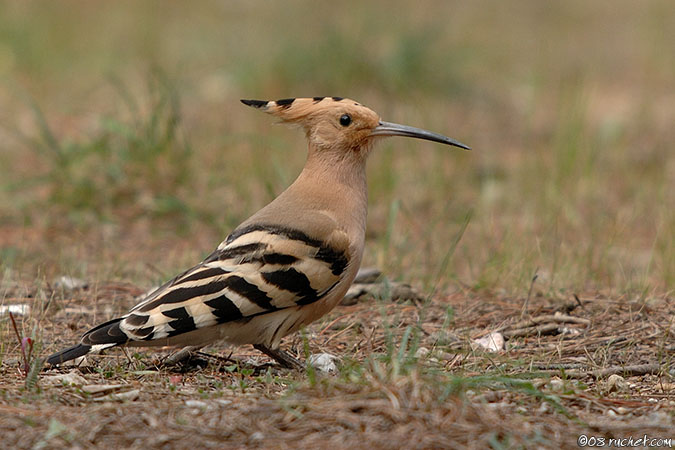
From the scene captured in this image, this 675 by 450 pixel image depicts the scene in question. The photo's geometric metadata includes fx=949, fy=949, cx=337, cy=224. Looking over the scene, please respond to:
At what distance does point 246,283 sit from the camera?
3.01 m

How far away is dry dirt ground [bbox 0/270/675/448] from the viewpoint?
231 centimetres

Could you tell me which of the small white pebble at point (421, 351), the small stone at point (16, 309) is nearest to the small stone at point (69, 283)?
the small stone at point (16, 309)

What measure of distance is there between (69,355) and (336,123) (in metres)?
1.31

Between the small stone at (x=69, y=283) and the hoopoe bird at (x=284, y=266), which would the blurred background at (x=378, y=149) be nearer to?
the small stone at (x=69, y=283)

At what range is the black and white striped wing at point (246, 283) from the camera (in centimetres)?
293

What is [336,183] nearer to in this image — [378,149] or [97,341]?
[97,341]

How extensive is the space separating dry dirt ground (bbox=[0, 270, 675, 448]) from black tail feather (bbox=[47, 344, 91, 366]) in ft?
0.18

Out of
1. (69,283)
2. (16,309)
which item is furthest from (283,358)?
(69,283)

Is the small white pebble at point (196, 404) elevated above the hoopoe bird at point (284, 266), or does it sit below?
below

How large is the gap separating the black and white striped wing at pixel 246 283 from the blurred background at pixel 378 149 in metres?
0.64

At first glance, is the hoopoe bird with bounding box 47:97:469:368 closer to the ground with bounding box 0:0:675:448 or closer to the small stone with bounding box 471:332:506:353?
the ground with bounding box 0:0:675:448

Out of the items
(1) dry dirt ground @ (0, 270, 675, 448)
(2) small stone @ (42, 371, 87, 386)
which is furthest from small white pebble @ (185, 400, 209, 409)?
(2) small stone @ (42, 371, 87, 386)

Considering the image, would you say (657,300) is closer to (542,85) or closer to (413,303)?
(413,303)

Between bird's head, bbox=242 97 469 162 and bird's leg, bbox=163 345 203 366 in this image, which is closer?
bird's leg, bbox=163 345 203 366
